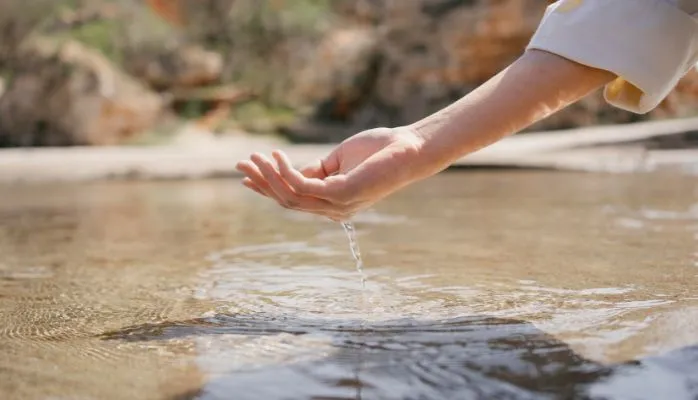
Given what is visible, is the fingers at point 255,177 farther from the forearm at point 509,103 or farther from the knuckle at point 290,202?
the forearm at point 509,103

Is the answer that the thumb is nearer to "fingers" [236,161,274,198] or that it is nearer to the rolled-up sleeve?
"fingers" [236,161,274,198]

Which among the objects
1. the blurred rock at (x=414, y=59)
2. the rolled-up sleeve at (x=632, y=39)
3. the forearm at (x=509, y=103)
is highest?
the blurred rock at (x=414, y=59)

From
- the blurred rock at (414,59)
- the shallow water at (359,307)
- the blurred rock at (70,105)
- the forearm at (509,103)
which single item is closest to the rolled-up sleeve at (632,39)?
the forearm at (509,103)

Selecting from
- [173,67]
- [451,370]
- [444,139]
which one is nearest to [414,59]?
[173,67]

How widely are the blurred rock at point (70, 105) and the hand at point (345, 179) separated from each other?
329 inches

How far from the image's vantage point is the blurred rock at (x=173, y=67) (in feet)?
38.5

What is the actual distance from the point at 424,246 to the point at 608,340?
4.02 ft

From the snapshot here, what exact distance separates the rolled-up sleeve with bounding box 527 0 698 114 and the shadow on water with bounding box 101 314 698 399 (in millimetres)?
419

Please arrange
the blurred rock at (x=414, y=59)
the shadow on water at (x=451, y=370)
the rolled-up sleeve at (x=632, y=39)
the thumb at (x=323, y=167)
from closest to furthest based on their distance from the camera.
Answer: the shadow on water at (x=451, y=370) → the rolled-up sleeve at (x=632, y=39) → the thumb at (x=323, y=167) → the blurred rock at (x=414, y=59)

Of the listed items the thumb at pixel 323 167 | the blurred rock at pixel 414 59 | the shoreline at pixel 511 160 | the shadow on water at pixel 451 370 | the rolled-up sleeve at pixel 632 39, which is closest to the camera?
the shadow on water at pixel 451 370

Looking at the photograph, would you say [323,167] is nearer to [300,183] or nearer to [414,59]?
[300,183]

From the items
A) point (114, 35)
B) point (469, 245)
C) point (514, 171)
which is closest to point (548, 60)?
point (469, 245)

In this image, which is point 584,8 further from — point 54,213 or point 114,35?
point 114,35

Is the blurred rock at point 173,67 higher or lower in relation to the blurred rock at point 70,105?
higher
